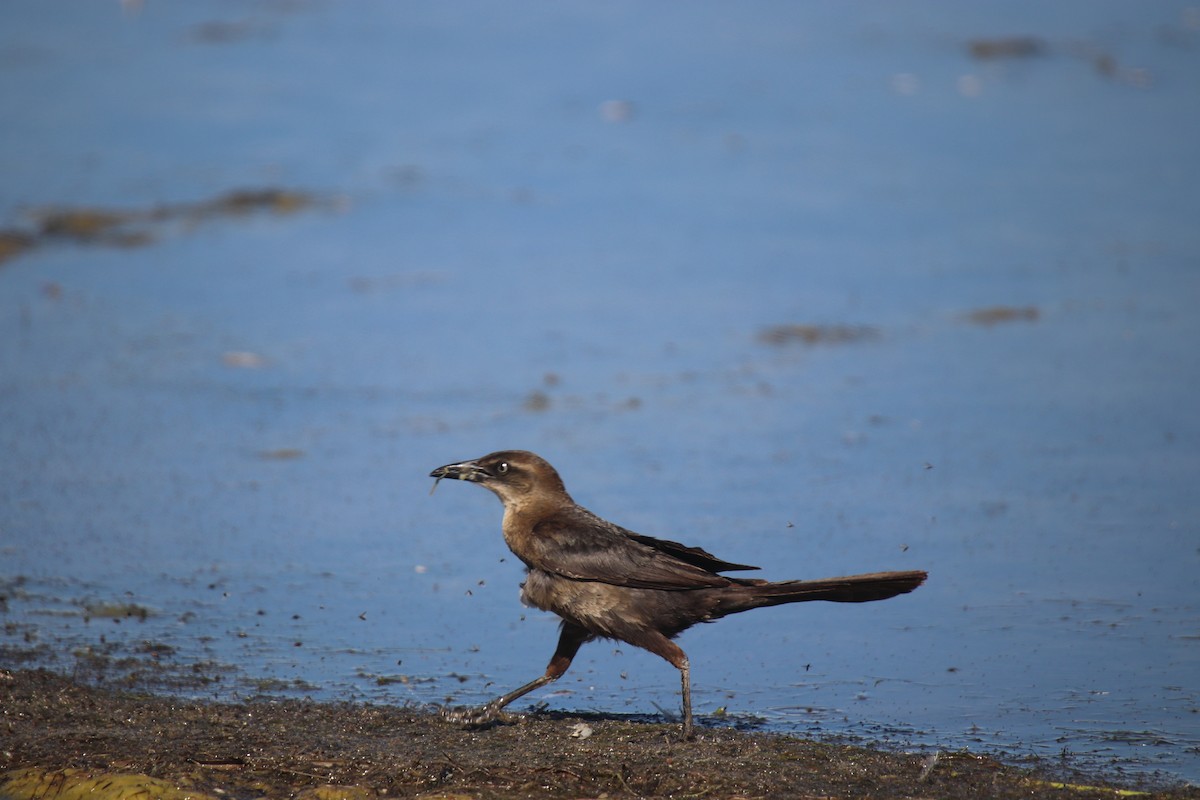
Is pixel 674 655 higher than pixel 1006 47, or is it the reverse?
pixel 1006 47

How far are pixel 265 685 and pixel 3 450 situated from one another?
3512 mm

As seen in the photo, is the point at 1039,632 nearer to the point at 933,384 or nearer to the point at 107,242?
the point at 933,384

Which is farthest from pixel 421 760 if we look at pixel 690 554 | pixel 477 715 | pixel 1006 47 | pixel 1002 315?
pixel 1006 47

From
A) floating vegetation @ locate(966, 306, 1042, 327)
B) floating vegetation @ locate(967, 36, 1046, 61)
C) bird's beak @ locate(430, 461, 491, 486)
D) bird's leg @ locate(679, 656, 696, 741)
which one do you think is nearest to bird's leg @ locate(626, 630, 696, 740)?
bird's leg @ locate(679, 656, 696, 741)

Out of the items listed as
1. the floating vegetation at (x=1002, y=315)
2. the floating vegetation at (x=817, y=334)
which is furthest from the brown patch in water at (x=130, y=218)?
the floating vegetation at (x=1002, y=315)

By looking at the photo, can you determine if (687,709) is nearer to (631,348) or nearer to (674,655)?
(674,655)

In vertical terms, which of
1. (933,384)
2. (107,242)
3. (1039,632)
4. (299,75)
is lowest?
(1039,632)

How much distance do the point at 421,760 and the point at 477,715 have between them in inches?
21.1

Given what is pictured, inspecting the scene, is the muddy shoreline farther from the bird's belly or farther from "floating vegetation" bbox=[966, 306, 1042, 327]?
"floating vegetation" bbox=[966, 306, 1042, 327]

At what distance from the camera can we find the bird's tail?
602 centimetres

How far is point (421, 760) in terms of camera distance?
555cm

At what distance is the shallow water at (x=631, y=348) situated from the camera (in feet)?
22.5

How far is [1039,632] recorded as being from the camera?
6.82 meters

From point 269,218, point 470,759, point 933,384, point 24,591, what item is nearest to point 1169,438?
point 933,384
